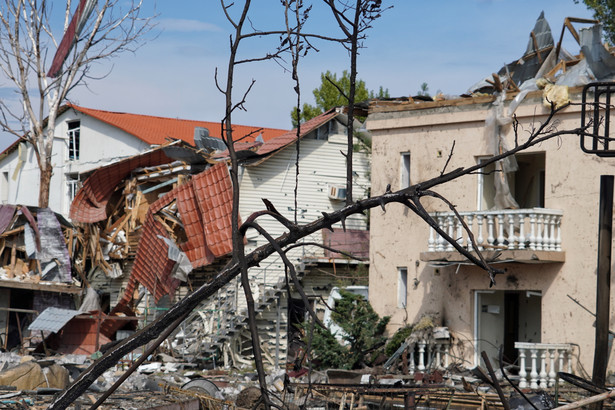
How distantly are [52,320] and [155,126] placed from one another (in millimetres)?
12924

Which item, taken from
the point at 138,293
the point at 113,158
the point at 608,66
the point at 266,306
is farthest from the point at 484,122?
the point at 113,158

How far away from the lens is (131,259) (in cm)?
3547

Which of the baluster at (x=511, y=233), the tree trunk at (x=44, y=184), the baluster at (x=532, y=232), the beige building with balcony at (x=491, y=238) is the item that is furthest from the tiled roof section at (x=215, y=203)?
the baluster at (x=532, y=232)

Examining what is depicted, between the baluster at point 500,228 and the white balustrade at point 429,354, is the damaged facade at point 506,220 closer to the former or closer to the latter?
the baluster at point 500,228

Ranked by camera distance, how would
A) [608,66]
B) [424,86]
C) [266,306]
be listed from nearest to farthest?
[608,66], [266,306], [424,86]

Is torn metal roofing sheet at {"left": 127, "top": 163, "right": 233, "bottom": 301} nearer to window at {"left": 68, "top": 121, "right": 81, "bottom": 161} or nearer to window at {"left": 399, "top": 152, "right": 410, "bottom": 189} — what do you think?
window at {"left": 399, "top": 152, "right": 410, "bottom": 189}

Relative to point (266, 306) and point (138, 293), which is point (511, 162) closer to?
point (266, 306)

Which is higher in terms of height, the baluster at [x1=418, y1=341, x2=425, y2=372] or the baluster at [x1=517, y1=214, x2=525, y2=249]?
the baluster at [x1=517, y1=214, x2=525, y2=249]

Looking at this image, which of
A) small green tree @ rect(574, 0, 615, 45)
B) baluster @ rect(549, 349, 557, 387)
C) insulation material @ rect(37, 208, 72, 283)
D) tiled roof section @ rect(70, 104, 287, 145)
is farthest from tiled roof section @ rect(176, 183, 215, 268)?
small green tree @ rect(574, 0, 615, 45)

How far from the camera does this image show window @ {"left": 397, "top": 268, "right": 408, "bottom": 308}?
896 inches

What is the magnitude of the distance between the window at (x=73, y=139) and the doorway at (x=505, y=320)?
24.0m

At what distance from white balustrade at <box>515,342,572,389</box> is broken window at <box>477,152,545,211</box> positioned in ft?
12.2

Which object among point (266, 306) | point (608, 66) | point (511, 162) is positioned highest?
point (608, 66)

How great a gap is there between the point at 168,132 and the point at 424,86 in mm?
12154
